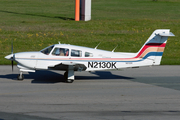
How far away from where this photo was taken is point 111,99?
12.2 meters

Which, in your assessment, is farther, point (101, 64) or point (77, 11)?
point (77, 11)

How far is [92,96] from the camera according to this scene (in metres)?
12.6

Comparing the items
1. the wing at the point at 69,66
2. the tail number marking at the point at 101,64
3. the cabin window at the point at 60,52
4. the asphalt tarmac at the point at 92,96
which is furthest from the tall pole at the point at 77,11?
the wing at the point at 69,66

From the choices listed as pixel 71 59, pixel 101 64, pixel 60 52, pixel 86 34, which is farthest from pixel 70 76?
pixel 86 34

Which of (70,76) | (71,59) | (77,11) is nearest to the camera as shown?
(70,76)

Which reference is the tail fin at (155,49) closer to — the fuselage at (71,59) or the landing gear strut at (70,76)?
the fuselage at (71,59)

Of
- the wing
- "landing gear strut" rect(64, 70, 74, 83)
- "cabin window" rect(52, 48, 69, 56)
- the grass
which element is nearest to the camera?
the wing

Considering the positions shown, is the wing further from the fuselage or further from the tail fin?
the tail fin

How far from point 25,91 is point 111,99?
159 inches

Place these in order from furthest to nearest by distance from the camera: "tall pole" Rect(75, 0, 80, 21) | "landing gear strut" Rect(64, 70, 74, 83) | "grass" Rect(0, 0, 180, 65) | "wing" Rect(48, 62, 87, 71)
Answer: "tall pole" Rect(75, 0, 80, 21)
"grass" Rect(0, 0, 180, 65)
"landing gear strut" Rect(64, 70, 74, 83)
"wing" Rect(48, 62, 87, 71)

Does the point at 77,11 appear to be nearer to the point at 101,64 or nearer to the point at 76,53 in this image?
the point at 76,53

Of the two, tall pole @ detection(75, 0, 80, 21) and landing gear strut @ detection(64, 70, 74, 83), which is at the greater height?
tall pole @ detection(75, 0, 80, 21)

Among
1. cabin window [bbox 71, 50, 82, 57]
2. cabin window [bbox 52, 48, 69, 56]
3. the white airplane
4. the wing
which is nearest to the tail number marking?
the white airplane

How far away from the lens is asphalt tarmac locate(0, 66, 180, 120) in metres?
10.3
